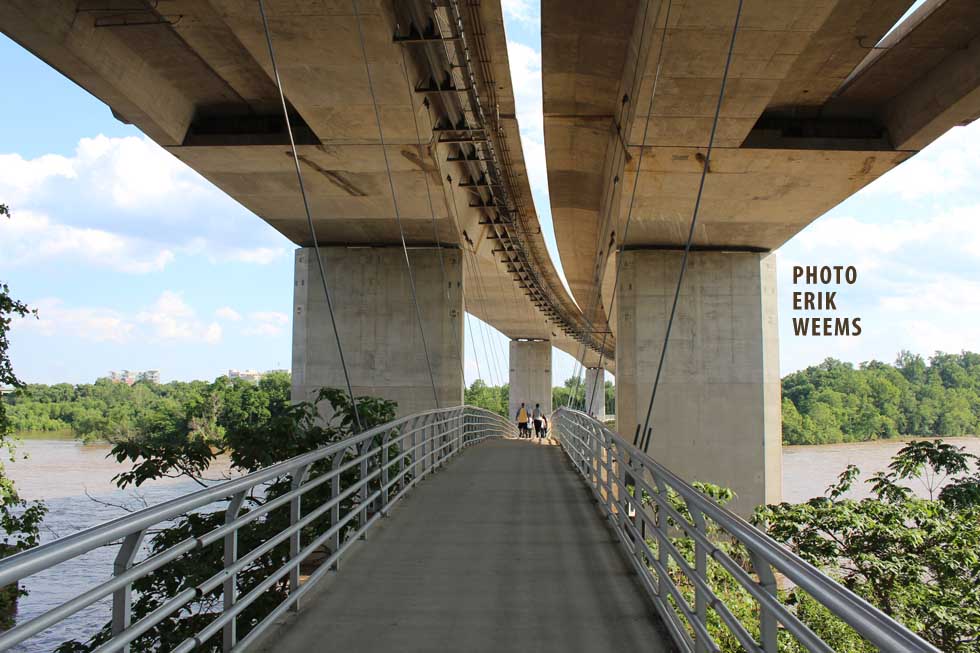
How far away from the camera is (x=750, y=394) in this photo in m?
24.4

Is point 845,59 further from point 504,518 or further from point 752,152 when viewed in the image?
point 504,518

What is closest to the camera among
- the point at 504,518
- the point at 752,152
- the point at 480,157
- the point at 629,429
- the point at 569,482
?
the point at 504,518

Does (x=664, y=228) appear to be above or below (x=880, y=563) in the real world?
above

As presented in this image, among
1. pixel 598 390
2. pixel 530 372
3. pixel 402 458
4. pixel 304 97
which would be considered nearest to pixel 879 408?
pixel 598 390

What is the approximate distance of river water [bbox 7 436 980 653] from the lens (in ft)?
70.7

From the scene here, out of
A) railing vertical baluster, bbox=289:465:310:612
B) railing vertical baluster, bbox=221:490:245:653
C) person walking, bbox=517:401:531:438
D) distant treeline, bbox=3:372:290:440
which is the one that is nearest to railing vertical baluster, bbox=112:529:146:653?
railing vertical baluster, bbox=221:490:245:653

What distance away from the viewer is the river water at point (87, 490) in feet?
70.7

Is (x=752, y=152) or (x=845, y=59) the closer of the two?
(x=845, y=59)

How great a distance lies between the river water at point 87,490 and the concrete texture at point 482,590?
410cm

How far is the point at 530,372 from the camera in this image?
67.5 metres

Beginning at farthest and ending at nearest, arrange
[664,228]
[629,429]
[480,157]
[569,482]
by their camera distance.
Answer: [629,429] → [664,228] → [480,157] → [569,482]

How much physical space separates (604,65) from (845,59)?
4090mm

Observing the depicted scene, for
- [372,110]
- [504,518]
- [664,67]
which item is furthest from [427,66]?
[504,518]

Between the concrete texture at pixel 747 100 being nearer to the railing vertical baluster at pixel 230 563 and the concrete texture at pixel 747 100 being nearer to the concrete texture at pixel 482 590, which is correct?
the concrete texture at pixel 482 590
